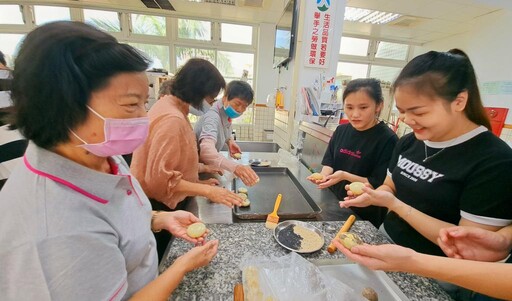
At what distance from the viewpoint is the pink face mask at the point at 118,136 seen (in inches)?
23.0

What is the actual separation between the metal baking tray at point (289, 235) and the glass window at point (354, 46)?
5882 millimetres

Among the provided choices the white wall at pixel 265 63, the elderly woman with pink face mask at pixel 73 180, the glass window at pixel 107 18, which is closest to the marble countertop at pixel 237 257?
the elderly woman with pink face mask at pixel 73 180

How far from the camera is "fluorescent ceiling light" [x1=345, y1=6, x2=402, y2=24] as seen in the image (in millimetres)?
4184

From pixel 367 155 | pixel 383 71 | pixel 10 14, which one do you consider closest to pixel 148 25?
pixel 10 14

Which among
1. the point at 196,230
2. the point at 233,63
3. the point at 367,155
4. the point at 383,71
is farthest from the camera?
the point at 383,71

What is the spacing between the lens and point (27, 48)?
48cm

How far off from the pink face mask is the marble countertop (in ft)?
1.44

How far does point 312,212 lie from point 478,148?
2.35 feet

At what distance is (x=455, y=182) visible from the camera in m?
0.88

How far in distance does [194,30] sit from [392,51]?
515 centimetres

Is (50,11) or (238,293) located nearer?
(238,293)

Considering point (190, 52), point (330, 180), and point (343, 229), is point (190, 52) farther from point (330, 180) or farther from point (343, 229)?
point (343, 229)

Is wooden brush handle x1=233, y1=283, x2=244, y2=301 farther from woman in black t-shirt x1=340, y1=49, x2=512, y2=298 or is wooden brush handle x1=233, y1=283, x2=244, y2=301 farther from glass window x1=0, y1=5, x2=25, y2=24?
glass window x1=0, y1=5, x2=25, y2=24

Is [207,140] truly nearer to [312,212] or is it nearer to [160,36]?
[312,212]
